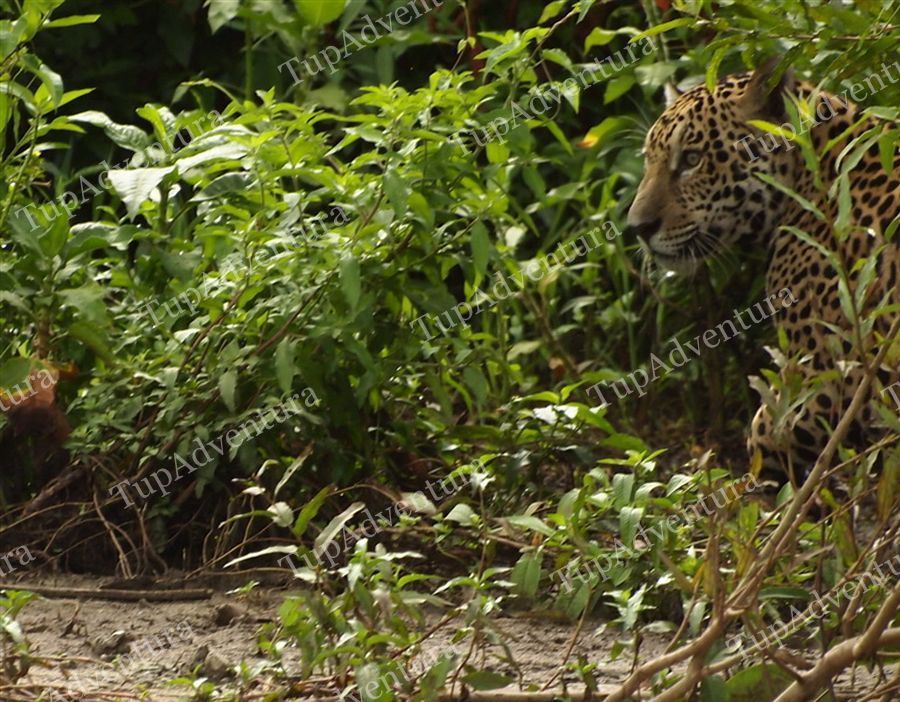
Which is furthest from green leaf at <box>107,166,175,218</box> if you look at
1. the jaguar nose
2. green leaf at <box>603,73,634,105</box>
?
green leaf at <box>603,73,634,105</box>

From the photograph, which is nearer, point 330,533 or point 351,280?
point 330,533

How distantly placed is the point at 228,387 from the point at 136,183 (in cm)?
55

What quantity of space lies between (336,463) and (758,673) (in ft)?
5.40

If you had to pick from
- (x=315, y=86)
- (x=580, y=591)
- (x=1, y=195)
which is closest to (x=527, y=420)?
(x=580, y=591)

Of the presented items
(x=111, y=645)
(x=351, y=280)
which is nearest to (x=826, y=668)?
(x=351, y=280)

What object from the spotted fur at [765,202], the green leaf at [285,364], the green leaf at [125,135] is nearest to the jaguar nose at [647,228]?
the spotted fur at [765,202]

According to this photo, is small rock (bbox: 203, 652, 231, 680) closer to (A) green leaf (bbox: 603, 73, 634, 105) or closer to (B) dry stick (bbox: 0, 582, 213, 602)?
(B) dry stick (bbox: 0, 582, 213, 602)

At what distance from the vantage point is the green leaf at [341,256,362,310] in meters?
3.68

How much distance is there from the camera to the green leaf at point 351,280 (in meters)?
3.68

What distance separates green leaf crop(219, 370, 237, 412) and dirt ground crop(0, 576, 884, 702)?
0.48 metres

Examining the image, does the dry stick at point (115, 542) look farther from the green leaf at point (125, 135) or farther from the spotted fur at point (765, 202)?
the spotted fur at point (765, 202)

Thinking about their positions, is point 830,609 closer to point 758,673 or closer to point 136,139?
point 758,673

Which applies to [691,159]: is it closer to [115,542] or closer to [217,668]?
[115,542]

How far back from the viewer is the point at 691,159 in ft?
16.0
